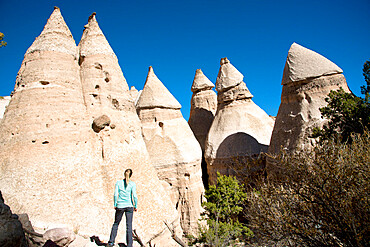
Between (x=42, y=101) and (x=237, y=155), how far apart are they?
26.1ft

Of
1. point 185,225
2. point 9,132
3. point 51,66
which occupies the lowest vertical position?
point 185,225

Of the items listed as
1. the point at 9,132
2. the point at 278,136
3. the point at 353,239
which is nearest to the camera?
the point at 353,239

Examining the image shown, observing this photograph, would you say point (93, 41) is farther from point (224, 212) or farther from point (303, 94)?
point (224, 212)

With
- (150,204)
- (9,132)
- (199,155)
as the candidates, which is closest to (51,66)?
(9,132)

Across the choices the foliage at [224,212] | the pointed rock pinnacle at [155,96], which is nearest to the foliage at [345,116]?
the foliage at [224,212]

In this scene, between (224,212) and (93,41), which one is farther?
(224,212)

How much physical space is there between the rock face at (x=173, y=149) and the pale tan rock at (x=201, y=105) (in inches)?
160

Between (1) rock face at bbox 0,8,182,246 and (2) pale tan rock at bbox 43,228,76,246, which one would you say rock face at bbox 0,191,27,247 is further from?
(1) rock face at bbox 0,8,182,246

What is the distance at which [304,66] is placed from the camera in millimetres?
8781

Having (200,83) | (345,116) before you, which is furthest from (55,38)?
(200,83)

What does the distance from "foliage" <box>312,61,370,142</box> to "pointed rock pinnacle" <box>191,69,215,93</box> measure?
1013 centimetres

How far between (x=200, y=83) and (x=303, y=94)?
9.05 metres

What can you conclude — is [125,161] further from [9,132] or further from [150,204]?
[9,132]

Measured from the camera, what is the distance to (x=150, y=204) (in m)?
6.79
